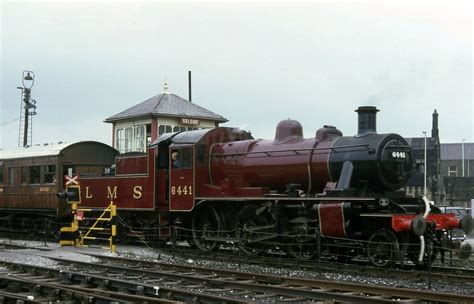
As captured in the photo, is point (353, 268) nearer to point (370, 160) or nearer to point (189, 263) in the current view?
point (370, 160)

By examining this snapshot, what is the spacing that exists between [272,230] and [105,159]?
11670 millimetres

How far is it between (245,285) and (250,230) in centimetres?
506

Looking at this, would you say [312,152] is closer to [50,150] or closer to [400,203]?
[400,203]

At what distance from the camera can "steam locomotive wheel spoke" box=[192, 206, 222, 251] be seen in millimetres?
17281

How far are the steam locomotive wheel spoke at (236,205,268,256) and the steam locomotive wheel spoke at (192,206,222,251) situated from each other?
95cm

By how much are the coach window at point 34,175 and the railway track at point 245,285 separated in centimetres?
1045

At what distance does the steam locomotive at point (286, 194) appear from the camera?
45.2ft

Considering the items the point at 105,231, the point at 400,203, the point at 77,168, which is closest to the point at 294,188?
the point at 400,203

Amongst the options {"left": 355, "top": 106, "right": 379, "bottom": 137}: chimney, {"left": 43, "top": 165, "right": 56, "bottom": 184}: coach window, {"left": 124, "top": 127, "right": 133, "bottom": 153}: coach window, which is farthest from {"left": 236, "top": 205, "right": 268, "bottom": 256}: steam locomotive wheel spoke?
{"left": 124, "top": 127, "right": 133, "bottom": 153}: coach window

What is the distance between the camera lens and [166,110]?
1379 inches

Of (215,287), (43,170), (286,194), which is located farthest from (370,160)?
(43,170)

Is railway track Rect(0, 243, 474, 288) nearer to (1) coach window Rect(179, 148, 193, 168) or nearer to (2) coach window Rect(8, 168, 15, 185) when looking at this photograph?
(1) coach window Rect(179, 148, 193, 168)

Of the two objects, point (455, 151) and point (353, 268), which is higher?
point (455, 151)

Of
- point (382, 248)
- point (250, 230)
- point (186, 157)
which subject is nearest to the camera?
point (382, 248)
